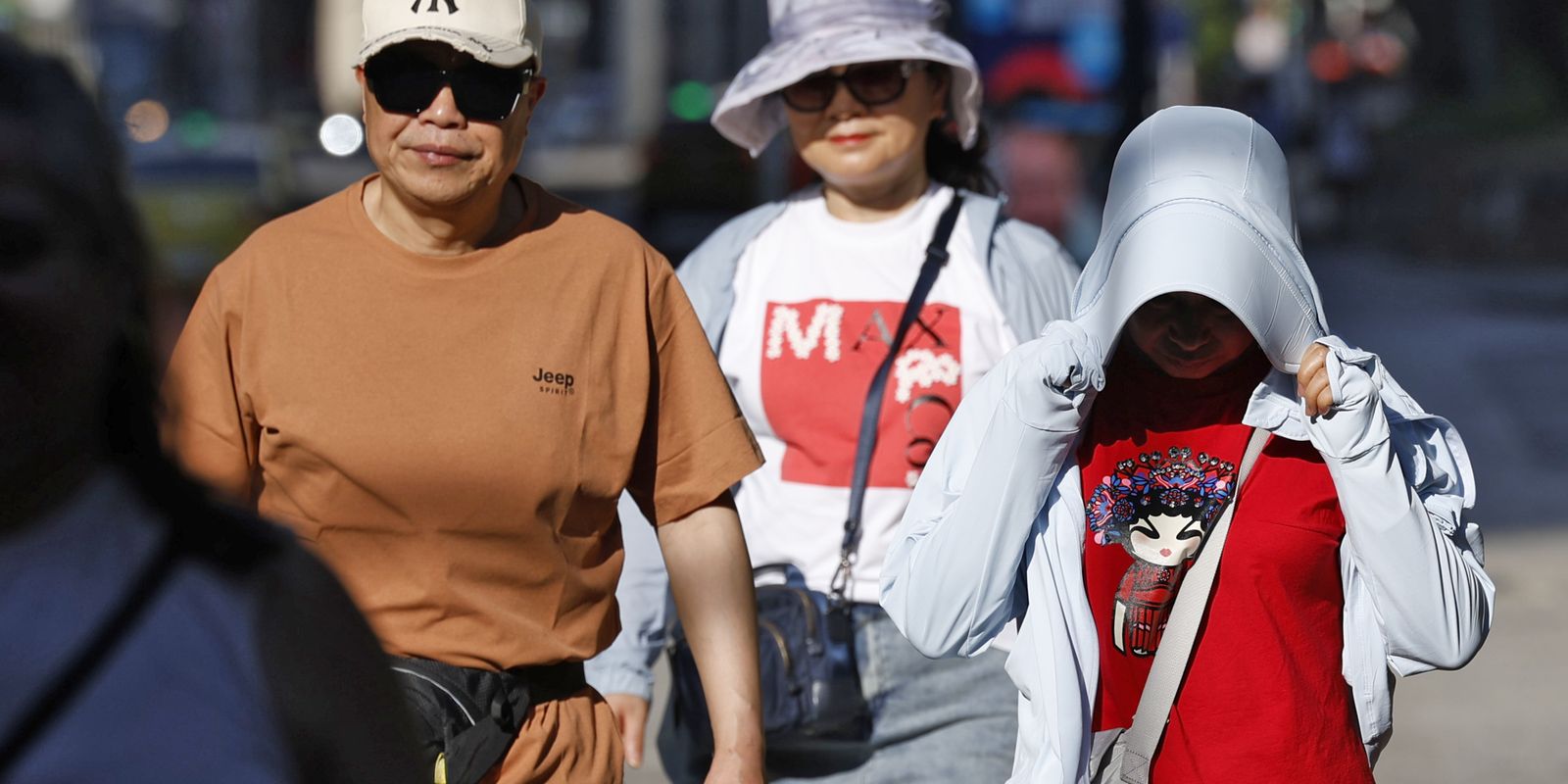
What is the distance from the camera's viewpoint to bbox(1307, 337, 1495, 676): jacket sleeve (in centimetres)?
282

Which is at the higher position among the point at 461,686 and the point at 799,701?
the point at 461,686

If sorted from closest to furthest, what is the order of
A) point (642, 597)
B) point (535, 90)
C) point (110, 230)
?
point (110, 230)
point (535, 90)
point (642, 597)

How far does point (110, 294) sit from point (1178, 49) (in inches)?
1275

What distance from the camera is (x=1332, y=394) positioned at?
283 centimetres

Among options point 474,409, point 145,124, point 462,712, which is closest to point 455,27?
point 474,409

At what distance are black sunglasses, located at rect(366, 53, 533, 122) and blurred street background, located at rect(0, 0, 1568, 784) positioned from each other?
0.45 feet

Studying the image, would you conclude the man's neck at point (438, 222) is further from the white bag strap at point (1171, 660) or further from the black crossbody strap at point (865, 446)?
the white bag strap at point (1171, 660)

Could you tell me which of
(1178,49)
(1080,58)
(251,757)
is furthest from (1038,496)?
(1178,49)

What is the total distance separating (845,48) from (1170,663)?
1625mm

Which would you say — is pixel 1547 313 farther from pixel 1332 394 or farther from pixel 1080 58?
pixel 1332 394

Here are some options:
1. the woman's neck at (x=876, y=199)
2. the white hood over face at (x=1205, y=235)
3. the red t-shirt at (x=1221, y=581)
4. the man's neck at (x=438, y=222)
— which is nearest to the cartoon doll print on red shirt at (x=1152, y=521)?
the red t-shirt at (x=1221, y=581)

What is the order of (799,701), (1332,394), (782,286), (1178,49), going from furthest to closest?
(1178,49), (782,286), (799,701), (1332,394)

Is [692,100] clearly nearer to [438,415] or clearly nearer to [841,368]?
[841,368]

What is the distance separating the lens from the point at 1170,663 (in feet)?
9.70
